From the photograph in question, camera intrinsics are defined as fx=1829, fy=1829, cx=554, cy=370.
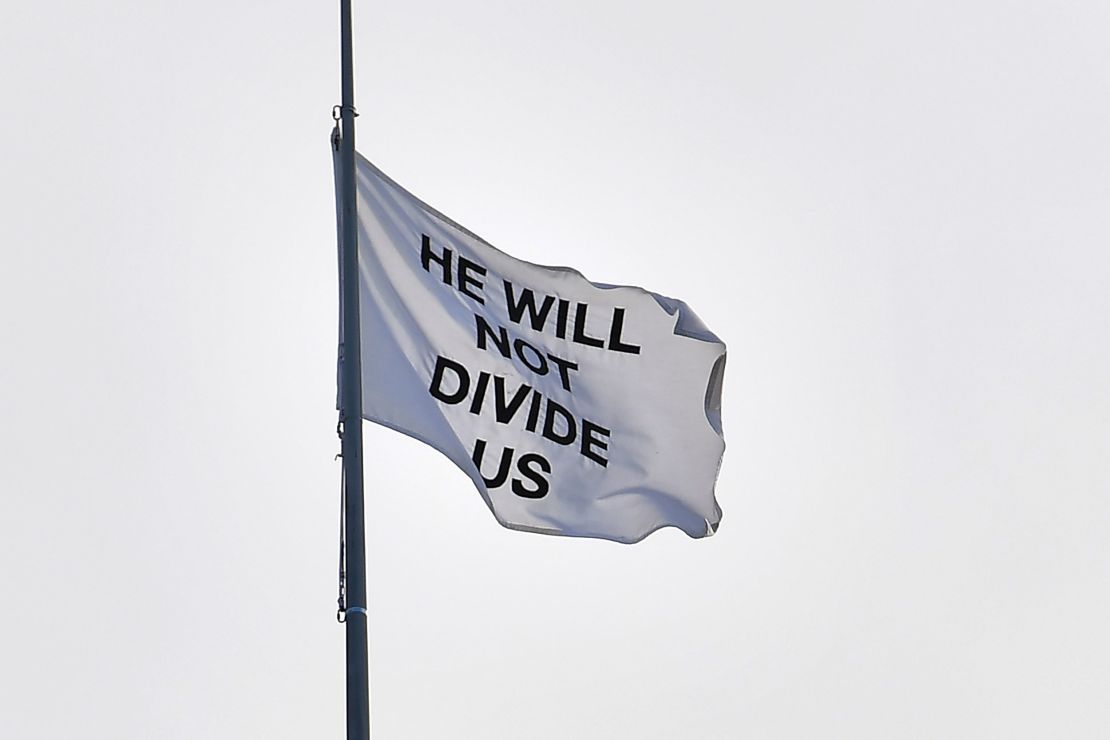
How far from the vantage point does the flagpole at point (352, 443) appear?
31.8 ft

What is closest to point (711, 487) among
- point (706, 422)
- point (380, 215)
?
point (706, 422)

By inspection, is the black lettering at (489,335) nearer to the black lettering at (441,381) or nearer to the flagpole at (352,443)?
the black lettering at (441,381)

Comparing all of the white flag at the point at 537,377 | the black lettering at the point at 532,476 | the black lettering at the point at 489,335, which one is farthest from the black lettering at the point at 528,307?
the black lettering at the point at 532,476

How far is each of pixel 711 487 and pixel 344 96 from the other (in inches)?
172

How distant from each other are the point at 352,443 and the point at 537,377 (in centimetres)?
294

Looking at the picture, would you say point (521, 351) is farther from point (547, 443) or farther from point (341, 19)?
point (341, 19)

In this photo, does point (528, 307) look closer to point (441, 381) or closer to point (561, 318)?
point (561, 318)

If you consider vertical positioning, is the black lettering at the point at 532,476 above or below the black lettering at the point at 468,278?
below

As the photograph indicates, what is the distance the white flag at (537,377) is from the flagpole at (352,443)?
97cm

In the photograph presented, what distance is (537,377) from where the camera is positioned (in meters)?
13.3

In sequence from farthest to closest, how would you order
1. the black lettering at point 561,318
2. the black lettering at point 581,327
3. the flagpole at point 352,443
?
the black lettering at point 581,327, the black lettering at point 561,318, the flagpole at point 352,443

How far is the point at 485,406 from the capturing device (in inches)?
506

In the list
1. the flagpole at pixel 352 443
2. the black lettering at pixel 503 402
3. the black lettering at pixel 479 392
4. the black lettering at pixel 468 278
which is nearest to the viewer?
the flagpole at pixel 352 443

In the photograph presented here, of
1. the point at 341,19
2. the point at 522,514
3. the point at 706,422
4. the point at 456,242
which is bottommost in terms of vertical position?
the point at 522,514
